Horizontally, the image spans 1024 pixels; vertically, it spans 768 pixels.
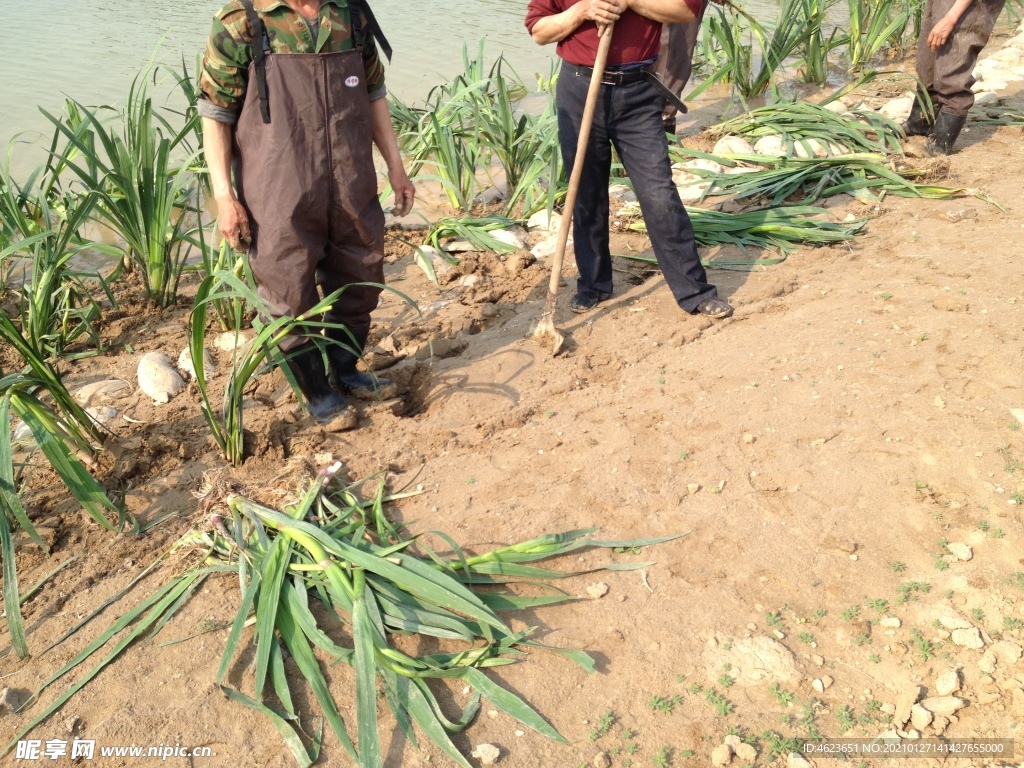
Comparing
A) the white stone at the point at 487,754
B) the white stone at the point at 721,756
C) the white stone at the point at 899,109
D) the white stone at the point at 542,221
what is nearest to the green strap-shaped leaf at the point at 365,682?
the white stone at the point at 487,754

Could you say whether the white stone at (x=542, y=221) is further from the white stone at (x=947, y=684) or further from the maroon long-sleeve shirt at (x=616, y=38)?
the white stone at (x=947, y=684)

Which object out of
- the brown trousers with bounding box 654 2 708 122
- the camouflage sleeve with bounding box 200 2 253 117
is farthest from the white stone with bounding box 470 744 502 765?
the brown trousers with bounding box 654 2 708 122

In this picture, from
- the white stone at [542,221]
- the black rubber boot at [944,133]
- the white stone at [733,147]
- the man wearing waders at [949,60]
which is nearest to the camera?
the white stone at [542,221]

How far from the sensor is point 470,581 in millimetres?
1929

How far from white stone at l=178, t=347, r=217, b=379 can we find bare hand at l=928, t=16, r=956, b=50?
4059mm

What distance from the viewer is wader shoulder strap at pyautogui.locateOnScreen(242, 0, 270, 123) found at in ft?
7.13

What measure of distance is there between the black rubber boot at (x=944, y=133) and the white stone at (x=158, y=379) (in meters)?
4.08

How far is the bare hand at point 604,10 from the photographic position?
2.64 metres

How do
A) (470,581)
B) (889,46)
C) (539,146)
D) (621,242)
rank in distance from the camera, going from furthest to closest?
(889,46), (539,146), (621,242), (470,581)

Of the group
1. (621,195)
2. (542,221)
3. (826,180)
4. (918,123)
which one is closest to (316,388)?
(542,221)

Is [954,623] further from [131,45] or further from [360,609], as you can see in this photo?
[131,45]

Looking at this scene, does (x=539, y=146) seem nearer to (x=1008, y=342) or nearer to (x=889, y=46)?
(x=1008, y=342)

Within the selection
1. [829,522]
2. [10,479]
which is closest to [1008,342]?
[829,522]

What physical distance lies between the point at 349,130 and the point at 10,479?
4.26 feet
